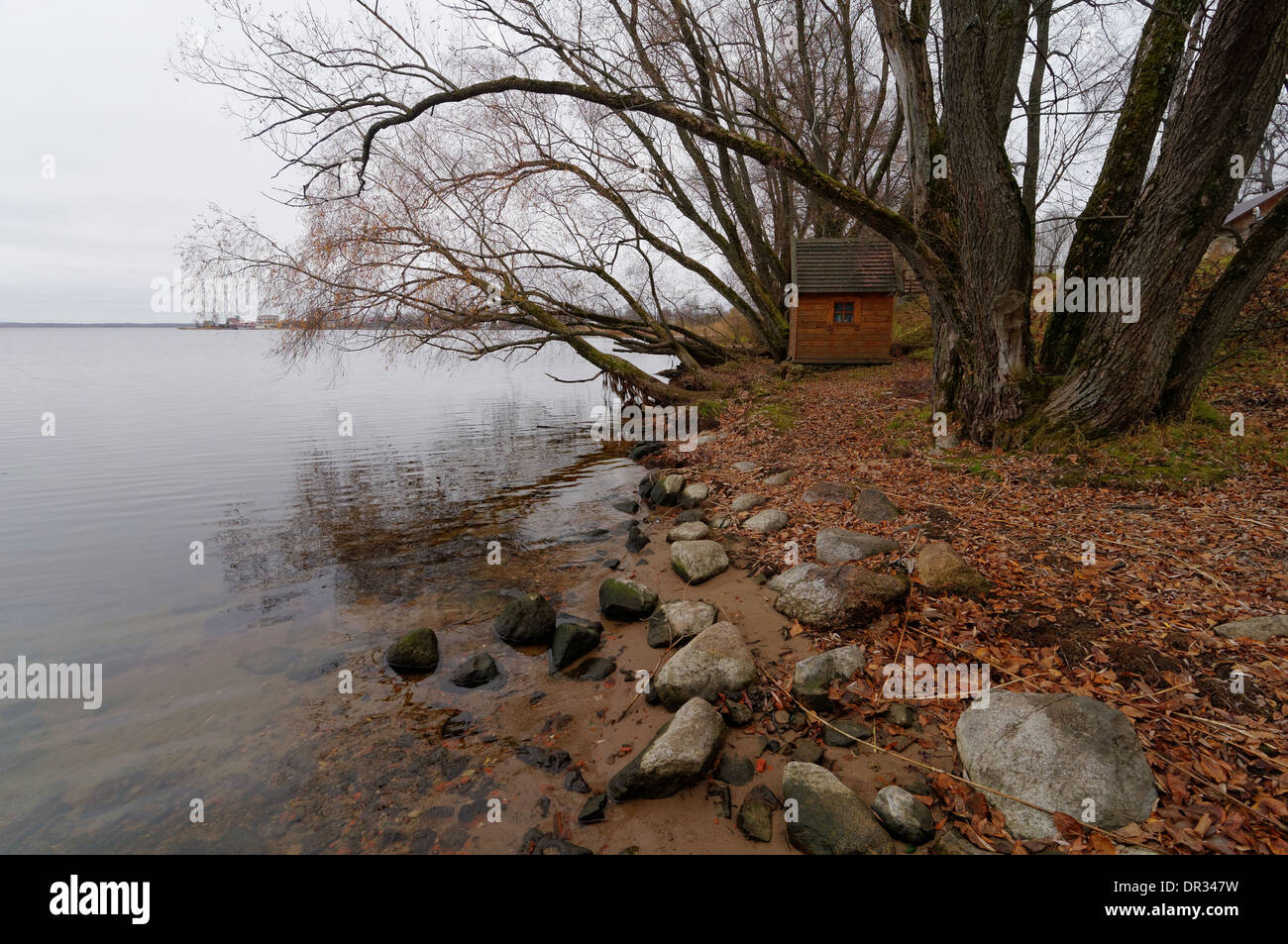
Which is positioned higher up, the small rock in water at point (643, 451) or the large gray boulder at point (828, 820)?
the small rock in water at point (643, 451)

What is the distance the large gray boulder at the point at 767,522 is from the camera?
23.8ft

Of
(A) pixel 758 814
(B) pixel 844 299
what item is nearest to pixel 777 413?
(B) pixel 844 299

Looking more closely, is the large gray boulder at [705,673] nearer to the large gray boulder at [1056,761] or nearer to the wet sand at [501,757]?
the wet sand at [501,757]

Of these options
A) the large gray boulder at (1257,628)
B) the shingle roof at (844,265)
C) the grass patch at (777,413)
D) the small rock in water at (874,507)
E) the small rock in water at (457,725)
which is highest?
the shingle roof at (844,265)

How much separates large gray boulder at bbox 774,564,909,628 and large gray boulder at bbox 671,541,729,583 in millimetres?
1237

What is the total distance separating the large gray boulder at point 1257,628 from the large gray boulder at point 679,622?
12.4 ft

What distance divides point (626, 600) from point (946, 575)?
3.27 meters

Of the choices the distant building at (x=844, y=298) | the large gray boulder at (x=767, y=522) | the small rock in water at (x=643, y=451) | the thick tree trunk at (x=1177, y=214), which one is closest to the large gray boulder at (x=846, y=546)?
the large gray boulder at (x=767, y=522)

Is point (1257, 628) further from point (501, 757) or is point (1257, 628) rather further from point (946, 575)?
point (501, 757)

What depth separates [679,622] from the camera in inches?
220

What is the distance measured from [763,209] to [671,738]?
1196 inches
